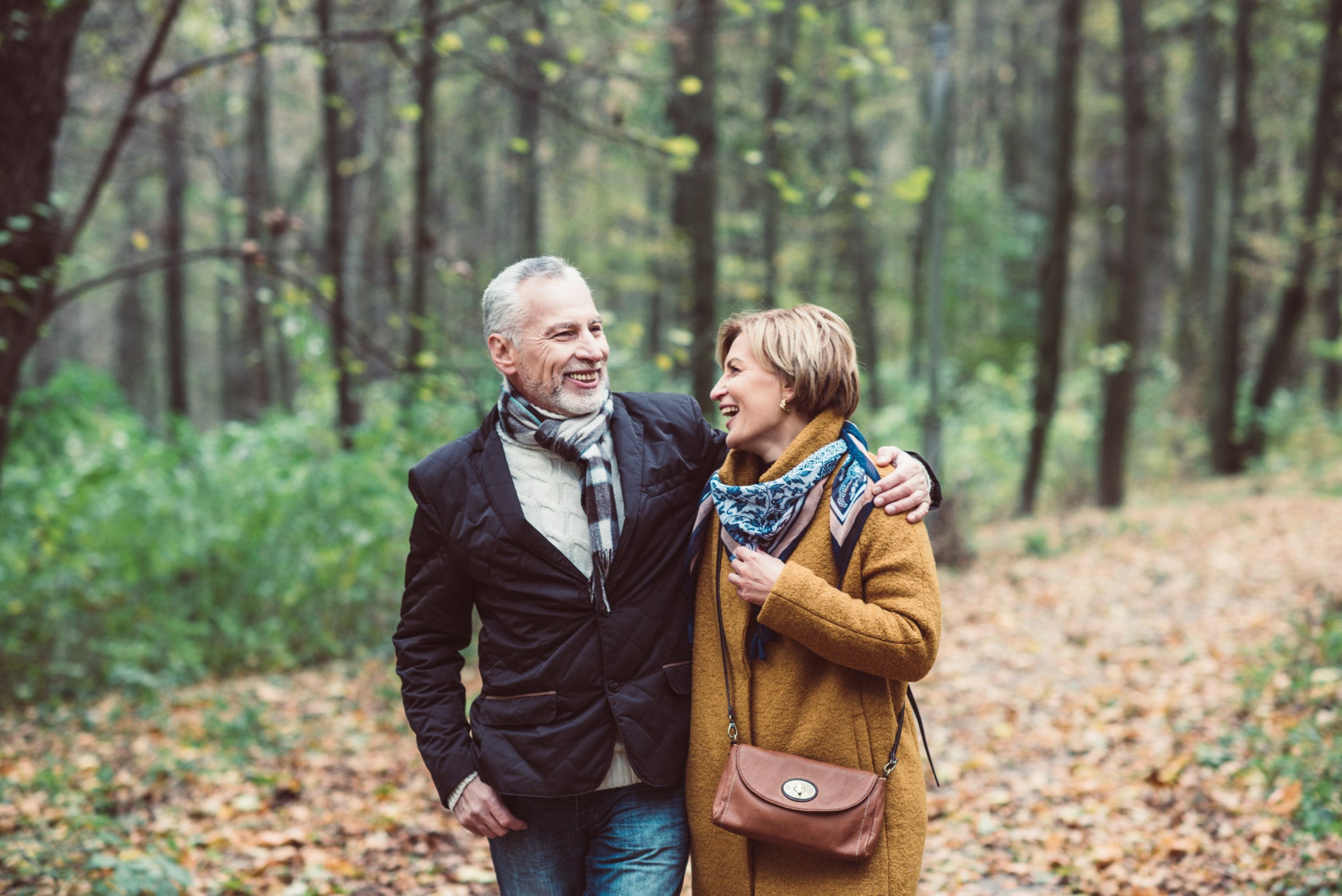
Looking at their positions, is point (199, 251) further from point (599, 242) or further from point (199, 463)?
point (599, 242)

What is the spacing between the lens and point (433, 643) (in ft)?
8.22

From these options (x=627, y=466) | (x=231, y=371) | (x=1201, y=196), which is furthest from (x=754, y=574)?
(x=231, y=371)

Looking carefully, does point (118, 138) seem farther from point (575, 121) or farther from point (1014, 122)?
point (1014, 122)

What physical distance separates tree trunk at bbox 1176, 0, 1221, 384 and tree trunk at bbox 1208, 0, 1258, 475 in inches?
24.8

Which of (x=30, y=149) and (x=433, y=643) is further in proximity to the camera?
(x=30, y=149)

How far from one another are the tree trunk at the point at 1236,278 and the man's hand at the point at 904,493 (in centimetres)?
1514

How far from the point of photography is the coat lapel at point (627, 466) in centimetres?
237

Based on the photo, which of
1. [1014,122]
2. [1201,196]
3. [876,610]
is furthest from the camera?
[1014,122]

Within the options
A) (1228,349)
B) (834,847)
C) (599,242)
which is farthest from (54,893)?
(599,242)

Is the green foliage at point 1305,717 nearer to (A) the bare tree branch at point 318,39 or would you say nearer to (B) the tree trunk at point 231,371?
(A) the bare tree branch at point 318,39

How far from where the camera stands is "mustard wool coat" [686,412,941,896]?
207 centimetres

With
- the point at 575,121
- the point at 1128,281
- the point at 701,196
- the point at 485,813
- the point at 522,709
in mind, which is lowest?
the point at 485,813

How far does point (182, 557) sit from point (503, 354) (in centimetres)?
696

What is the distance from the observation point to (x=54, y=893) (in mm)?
3676
